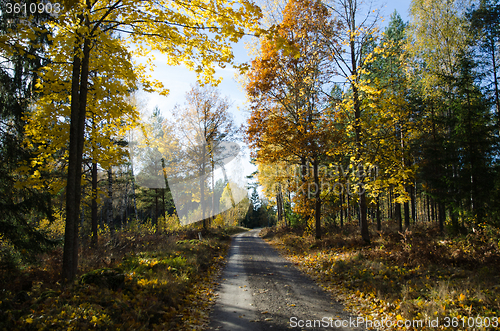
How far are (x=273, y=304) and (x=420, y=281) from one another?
359 cm

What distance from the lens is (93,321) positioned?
4.11 m

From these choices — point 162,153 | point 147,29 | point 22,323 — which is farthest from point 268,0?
point 22,323

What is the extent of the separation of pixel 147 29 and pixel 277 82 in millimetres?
9307

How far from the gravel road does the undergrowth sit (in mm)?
525

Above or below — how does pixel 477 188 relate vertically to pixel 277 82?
below

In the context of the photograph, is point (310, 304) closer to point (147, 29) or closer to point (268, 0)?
point (147, 29)

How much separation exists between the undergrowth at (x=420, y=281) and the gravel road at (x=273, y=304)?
52cm

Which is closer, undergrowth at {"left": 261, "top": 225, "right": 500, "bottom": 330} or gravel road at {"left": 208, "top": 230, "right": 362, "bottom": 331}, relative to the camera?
undergrowth at {"left": 261, "top": 225, "right": 500, "bottom": 330}

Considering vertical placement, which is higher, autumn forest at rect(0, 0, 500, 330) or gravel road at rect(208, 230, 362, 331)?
autumn forest at rect(0, 0, 500, 330)

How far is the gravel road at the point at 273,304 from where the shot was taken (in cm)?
497

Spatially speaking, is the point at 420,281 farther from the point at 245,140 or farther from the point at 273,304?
the point at 245,140

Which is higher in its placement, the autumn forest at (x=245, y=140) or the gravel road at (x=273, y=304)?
the autumn forest at (x=245, y=140)

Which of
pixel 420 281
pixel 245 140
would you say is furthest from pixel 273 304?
pixel 245 140

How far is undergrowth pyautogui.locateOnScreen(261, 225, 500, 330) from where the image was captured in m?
4.53
